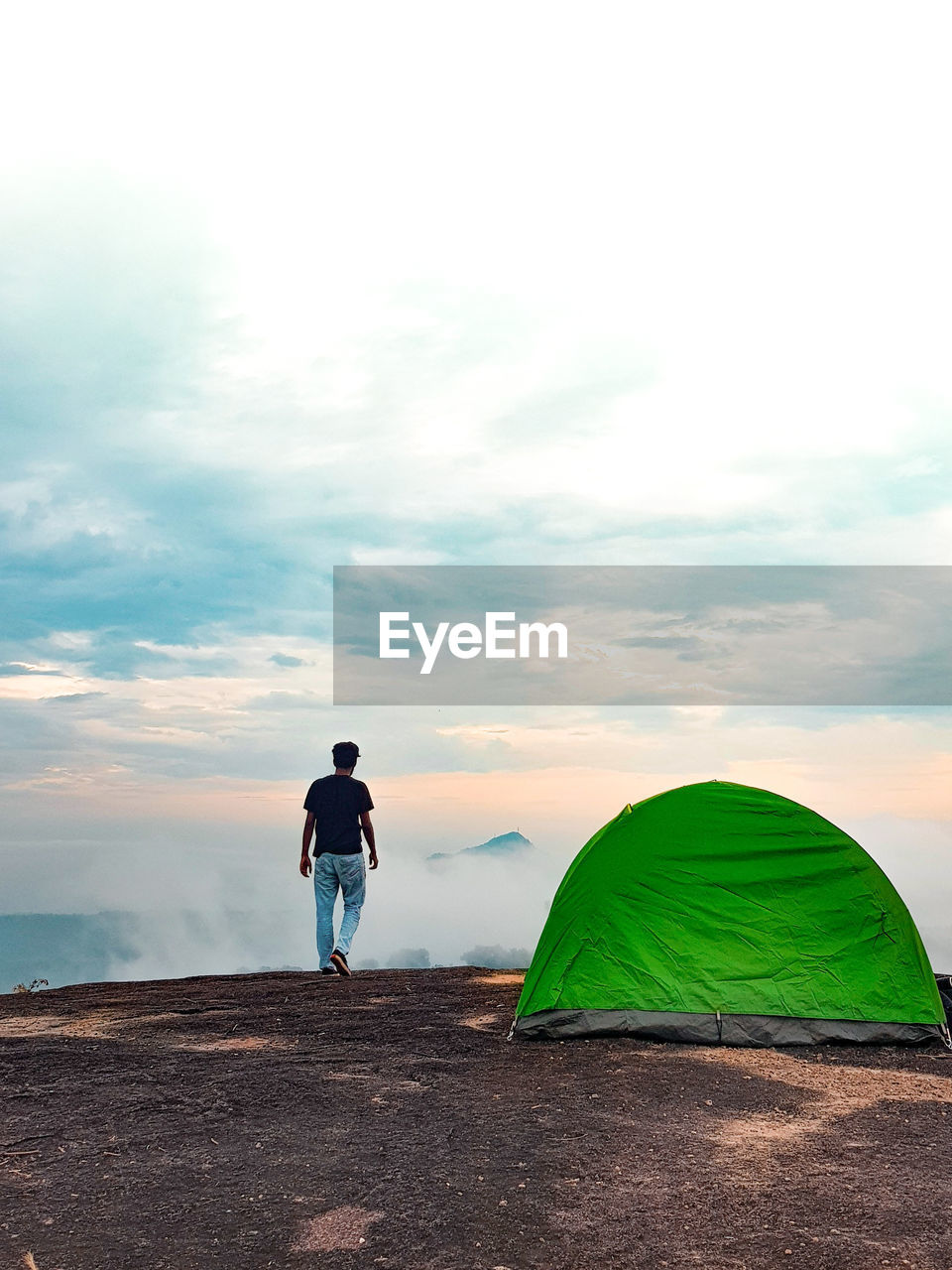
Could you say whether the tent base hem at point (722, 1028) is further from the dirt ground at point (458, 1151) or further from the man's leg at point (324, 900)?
the man's leg at point (324, 900)

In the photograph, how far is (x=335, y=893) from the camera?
14.5 metres

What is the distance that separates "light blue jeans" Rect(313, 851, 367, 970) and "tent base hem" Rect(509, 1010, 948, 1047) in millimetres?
4910

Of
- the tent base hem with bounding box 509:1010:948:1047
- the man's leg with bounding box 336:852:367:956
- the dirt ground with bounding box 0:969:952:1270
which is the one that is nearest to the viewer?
the dirt ground with bounding box 0:969:952:1270

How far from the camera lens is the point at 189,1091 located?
8.44 meters

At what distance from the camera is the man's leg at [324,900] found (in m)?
14.4

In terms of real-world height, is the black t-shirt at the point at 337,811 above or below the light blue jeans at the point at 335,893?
above

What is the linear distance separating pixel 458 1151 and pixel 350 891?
25.0ft

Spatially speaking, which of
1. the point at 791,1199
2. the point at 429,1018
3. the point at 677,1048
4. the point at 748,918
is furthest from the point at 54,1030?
the point at 791,1199

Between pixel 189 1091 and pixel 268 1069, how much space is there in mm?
827

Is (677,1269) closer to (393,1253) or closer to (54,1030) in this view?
(393,1253)

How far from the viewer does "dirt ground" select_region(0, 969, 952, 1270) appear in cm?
563

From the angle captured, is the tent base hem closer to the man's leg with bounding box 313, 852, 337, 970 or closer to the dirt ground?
the dirt ground

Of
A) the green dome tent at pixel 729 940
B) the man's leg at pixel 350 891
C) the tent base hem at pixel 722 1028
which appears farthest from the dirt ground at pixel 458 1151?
the man's leg at pixel 350 891

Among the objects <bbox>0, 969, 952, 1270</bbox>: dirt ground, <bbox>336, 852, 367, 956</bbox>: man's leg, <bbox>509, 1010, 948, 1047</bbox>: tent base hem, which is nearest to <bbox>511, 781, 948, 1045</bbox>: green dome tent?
<bbox>509, 1010, 948, 1047</bbox>: tent base hem
